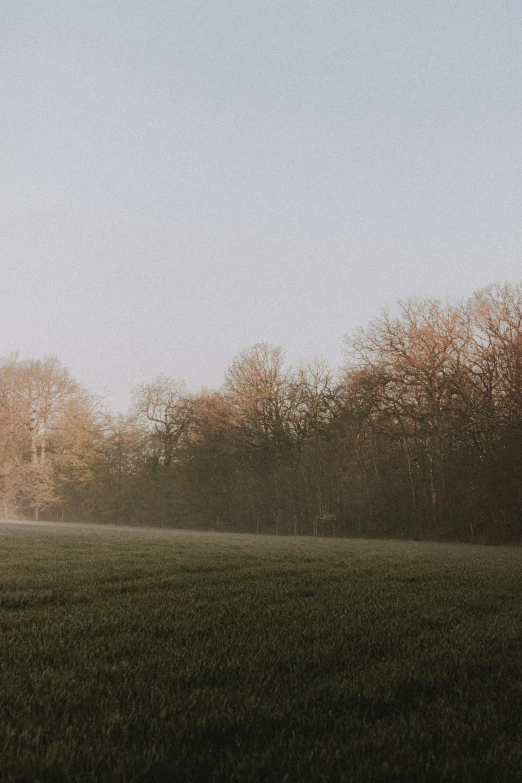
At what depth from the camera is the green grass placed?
2039mm

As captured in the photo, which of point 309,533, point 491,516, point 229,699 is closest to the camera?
point 229,699

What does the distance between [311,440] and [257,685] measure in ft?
87.1

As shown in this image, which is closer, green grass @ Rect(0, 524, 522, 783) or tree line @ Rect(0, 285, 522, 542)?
green grass @ Rect(0, 524, 522, 783)

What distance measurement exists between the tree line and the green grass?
1621 centimetres

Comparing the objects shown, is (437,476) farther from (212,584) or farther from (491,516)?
(212,584)

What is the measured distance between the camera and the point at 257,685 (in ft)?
9.19

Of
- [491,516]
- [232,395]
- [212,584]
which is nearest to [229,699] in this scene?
[212,584]

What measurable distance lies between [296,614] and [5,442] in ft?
135

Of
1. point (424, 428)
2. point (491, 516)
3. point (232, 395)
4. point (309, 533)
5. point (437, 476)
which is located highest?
point (232, 395)

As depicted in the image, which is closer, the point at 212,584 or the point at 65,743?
the point at 65,743

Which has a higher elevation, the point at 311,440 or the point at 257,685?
the point at 311,440

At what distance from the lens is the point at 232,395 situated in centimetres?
3266

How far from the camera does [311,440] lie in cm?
2914

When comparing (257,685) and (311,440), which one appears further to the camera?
(311,440)
